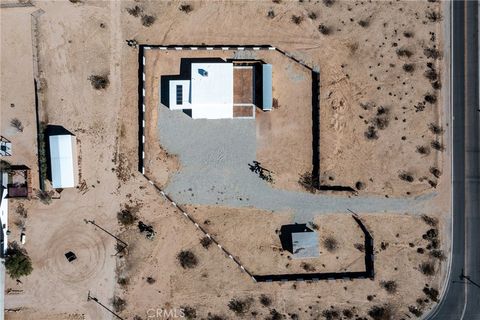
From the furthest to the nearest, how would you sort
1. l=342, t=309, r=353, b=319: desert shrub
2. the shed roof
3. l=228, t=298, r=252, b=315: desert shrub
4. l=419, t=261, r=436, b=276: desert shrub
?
1. l=419, t=261, r=436, b=276: desert shrub
2. l=342, t=309, r=353, b=319: desert shrub
3. l=228, t=298, r=252, b=315: desert shrub
4. the shed roof

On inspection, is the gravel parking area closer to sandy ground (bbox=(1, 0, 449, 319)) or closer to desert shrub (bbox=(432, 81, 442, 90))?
sandy ground (bbox=(1, 0, 449, 319))

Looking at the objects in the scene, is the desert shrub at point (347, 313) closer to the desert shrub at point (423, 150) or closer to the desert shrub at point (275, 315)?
the desert shrub at point (275, 315)

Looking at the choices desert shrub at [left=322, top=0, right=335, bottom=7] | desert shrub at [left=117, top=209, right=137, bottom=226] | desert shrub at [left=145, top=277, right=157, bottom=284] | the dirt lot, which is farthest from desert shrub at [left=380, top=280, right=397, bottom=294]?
desert shrub at [left=322, top=0, right=335, bottom=7]

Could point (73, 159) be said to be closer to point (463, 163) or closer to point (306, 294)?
point (306, 294)

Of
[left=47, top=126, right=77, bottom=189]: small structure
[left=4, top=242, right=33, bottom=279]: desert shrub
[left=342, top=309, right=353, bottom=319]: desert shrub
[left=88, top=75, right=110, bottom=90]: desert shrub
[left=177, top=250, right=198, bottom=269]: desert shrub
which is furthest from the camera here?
[left=342, top=309, right=353, bottom=319]: desert shrub

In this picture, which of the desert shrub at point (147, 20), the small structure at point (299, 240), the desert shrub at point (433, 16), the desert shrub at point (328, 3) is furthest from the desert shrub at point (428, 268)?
the desert shrub at point (147, 20)

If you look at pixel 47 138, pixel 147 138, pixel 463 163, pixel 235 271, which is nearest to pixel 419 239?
pixel 463 163
